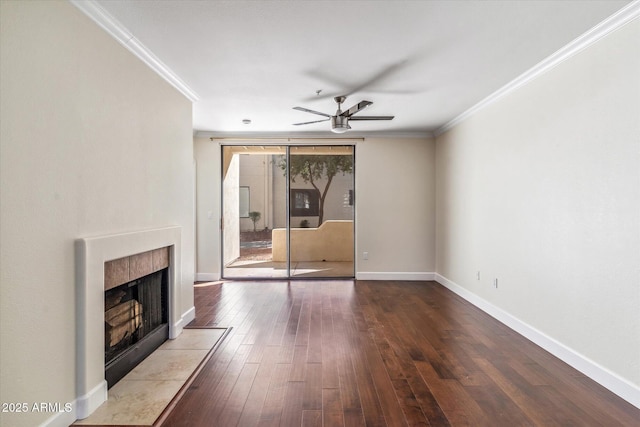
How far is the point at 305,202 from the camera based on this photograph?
6.15 meters

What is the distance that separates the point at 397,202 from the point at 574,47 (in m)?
3.51

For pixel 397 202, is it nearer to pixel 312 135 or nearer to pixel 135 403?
pixel 312 135

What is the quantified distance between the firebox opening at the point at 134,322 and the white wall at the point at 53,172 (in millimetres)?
460

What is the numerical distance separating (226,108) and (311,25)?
2293 mm

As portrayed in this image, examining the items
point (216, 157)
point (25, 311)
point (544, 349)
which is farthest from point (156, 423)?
point (216, 157)

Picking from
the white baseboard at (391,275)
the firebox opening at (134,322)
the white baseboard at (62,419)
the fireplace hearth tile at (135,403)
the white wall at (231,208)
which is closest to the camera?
the white baseboard at (62,419)

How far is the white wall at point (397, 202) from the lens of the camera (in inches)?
233

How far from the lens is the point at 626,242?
2.26 metres

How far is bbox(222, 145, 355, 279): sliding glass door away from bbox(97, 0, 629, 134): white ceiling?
2.01 metres

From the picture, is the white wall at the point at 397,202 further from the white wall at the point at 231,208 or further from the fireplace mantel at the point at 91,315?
the fireplace mantel at the point at 91,315

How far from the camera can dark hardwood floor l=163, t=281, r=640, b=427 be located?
204 cm

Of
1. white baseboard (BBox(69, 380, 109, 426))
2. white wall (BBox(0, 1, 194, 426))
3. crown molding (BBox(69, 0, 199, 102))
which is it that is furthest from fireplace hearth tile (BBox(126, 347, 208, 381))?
crown molding (BBox(69, 0, 199, 102))

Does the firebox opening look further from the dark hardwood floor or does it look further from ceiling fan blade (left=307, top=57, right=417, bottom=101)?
ceiling fan blade (left=307, top=57, right=417, bottom=101)

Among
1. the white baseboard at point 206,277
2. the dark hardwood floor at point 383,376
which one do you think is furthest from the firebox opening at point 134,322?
the white baseboard at point 206,277
